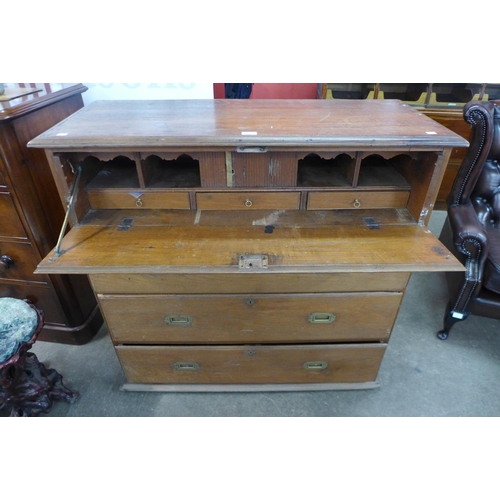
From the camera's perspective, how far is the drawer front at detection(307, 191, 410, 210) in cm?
141

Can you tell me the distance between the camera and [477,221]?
1.75m

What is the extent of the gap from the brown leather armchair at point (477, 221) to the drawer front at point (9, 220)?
2.04 meters

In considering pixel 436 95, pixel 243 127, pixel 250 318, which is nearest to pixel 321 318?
pixel 250 318

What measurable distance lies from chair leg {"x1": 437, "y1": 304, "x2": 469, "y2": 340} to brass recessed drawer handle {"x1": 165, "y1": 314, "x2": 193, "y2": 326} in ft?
4.68

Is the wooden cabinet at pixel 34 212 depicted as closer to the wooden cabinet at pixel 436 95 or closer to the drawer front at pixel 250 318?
the drawer front at pixel 250 318

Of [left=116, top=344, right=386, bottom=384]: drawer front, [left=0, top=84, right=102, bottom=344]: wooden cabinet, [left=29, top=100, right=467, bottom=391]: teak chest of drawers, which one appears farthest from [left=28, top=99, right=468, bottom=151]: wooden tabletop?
[left=116, top=344, right=386, bottom=384]: drawer front

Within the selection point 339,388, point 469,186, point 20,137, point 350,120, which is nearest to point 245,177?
point 350,120

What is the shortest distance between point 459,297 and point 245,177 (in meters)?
1.31

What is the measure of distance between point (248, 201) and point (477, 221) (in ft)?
3.92

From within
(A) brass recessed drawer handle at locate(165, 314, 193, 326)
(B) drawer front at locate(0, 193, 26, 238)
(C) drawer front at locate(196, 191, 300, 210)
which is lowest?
(A) brass recessed drawer handle at locate(165, 314, 193, 326)

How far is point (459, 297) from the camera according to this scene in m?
1.82

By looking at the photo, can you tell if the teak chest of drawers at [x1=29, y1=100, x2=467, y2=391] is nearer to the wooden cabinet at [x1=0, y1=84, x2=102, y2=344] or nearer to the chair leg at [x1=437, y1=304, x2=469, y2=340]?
the wooden cabinet at [x1=0, y1=84, x2=102, y2=344]

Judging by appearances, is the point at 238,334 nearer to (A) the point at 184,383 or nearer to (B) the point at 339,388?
(A) the point at 184,383

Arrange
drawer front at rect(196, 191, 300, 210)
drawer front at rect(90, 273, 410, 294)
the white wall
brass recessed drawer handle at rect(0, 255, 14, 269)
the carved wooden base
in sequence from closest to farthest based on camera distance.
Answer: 1. drawer front at rect(90, 273, 410, 294)
2. drawer front at rect(196, 191, 300, 210)
3. the carved wooden base
4. brass recessed drawer handle at rect(0, 255, 14, 269)
5. the white wall
